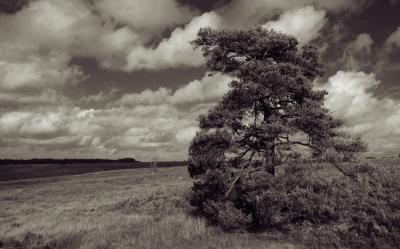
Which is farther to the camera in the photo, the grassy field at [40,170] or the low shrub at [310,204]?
the grassy field at [40,170]

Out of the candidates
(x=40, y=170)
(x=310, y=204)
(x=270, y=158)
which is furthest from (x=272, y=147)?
(x=40, y=170)

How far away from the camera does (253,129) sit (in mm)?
14789

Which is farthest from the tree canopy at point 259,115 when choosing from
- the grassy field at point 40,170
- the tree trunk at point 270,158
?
the grassy field at point 40,170

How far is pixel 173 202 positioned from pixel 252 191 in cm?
1161

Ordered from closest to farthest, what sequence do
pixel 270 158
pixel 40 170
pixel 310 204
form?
pixel 310 204 < pixel 270 158 < pixel 40 170

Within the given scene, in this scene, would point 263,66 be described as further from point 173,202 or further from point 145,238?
point 173,202

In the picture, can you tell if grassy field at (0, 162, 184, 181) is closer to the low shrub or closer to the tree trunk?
the low shrub

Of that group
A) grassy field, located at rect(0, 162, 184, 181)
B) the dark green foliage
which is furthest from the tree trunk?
grassy field, located at rect(0, 162, 184, 181)

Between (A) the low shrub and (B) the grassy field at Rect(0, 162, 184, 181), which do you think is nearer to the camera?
(A) the low shrub

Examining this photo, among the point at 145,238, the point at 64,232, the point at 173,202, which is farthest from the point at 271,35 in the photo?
the point at 173,202

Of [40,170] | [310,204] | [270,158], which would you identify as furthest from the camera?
[40,170]

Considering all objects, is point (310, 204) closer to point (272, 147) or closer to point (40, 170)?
point (272, 147)

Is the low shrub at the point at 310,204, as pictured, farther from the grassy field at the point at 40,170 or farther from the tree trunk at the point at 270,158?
the grassy field at the point at 40,170

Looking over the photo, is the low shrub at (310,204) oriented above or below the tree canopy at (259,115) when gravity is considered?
below
